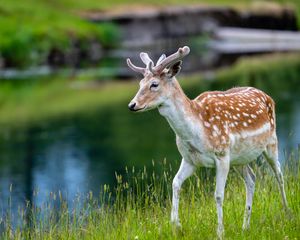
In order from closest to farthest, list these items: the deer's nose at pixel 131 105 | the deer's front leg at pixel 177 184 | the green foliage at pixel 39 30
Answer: the deer's nose at pixel 131 105
the deer's front leg at pixel 177 184
the green foliage at pixel 39 30

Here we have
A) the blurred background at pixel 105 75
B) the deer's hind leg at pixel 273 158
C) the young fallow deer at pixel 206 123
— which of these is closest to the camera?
the young fallow deer at pixel 206 123

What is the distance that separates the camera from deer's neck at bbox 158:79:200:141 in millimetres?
8938

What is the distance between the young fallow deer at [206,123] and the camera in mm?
8758

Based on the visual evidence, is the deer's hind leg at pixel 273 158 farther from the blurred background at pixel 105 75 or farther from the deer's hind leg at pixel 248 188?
the blurred background at pixel 105 75

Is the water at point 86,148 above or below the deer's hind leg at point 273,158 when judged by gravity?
below

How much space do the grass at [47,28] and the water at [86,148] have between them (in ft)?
59.1

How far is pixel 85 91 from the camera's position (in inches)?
1624

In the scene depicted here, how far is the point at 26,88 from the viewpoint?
42500mm

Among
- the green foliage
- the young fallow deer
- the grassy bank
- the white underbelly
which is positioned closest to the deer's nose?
the young fallow deer

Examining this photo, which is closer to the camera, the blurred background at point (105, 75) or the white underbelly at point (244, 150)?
the white underbelly at point (244, 150)

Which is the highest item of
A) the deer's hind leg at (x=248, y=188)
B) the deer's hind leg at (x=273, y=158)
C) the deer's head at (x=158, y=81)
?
the deer's head at (x=158, y=81)

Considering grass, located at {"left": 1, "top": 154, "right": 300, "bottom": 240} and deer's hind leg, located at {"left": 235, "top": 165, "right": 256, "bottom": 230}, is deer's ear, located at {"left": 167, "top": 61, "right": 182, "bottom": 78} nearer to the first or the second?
grass, located at {"left": 1, "top": 154, "right": 300, "bottom": 240}

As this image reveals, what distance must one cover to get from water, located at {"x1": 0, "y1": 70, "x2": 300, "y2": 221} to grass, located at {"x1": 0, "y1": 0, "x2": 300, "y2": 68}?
59.1ft

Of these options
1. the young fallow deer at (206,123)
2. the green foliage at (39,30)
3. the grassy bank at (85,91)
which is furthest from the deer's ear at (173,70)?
the green foliage at (39,30)
